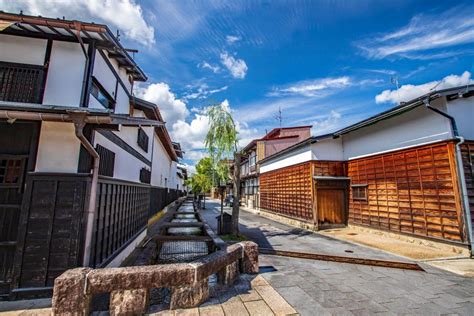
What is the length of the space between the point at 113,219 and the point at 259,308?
4210mm

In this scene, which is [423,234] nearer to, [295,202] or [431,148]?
[431,148]

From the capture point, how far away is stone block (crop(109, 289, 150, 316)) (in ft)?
9.60

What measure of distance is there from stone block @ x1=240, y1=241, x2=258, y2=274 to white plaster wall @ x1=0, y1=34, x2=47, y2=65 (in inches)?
223

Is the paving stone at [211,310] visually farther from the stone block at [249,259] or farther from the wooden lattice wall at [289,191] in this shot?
the wooden lattice wall at [289,191]

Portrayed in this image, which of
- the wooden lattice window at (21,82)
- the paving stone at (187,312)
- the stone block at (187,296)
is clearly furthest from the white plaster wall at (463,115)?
the wooden lattice window at (21,82)

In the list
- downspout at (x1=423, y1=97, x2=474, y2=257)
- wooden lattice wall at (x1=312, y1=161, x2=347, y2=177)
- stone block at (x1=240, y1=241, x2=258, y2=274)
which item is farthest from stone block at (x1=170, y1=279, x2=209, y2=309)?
wooden lattice wall at (x1=312, y1=161, x2=347, y2=177)

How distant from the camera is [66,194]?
384 cm

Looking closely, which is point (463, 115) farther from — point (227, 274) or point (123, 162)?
point (123, 162)

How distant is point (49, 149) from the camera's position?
151 inches

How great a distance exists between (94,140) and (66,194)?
1.17 m

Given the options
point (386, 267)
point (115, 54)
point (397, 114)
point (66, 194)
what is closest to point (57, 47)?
point (115, 54)

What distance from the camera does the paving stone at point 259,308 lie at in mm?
3191

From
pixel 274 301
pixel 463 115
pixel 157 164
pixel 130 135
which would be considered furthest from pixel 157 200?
pixel 463 115

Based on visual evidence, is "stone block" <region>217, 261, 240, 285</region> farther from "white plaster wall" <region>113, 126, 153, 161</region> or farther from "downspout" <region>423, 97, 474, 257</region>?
"downspout" <region>423, 97, 474, 257</region>
